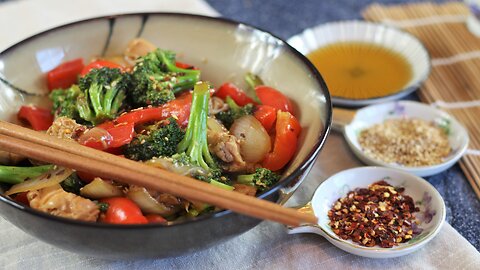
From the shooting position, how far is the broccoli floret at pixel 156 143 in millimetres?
1632

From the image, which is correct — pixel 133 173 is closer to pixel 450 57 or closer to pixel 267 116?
pixel 267 116

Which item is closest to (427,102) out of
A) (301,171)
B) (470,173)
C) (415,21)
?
(470,173)

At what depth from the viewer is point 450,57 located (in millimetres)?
2760

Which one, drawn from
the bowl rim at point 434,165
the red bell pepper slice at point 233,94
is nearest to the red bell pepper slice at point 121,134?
the red bell pepper slice at point 233,94

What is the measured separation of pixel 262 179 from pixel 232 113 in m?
0.37

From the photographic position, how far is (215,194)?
1353 millimetres

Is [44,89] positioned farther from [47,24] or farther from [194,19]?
[47,24]

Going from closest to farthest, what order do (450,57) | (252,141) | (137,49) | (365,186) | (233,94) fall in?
(252,141) → (365,186) → (233,94) → (137,49) → (450,57)

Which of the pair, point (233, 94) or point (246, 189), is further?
point (233, 94)

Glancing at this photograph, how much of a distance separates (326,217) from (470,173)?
71cm

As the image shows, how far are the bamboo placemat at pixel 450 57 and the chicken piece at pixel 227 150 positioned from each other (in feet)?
3.18

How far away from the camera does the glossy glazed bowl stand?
1.35 m

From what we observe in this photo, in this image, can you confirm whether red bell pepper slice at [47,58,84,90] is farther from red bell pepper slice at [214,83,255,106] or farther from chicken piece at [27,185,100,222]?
chicken piece at [27,185,100,222]

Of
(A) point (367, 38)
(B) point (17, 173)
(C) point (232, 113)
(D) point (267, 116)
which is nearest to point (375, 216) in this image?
(D) point (267, 116)
